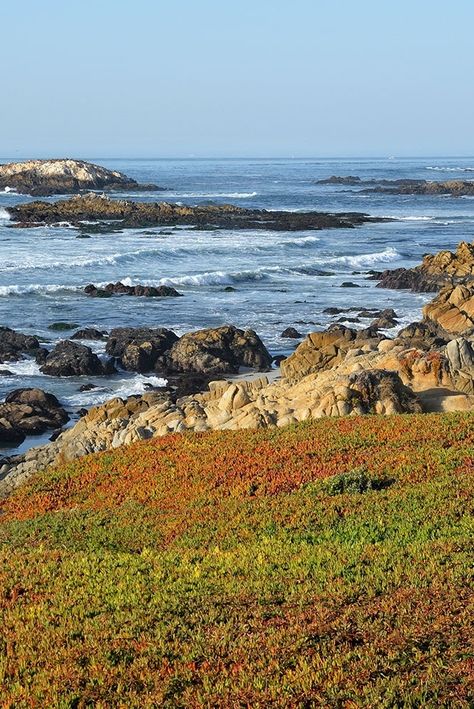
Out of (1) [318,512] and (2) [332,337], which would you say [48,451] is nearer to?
(1) [318,512]

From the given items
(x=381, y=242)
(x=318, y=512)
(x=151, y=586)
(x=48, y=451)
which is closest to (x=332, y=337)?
(x=48, y=451)

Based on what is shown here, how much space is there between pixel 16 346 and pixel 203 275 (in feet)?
84.7

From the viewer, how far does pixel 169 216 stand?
108m

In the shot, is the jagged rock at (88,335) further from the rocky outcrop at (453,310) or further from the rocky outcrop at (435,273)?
the rocky outcrop at (435,273)

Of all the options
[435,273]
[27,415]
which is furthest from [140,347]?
[435,273]

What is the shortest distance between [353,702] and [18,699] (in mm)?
2776

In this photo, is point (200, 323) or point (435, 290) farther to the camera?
point (435, 290)

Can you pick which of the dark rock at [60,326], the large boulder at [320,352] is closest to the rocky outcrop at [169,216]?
the dark rock at [60,326]

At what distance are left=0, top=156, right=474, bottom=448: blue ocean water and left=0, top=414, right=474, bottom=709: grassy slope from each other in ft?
60.5

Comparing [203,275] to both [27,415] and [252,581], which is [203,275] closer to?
[27,415]

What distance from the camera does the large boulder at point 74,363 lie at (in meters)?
38.5

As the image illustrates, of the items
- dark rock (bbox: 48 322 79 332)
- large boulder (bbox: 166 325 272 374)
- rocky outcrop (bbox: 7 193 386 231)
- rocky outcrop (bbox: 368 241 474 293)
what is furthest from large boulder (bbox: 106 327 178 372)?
rocky outcrop (bbox: 7 193 386 231)

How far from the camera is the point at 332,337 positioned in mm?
34188

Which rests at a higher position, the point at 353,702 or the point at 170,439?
the point at 353,702
